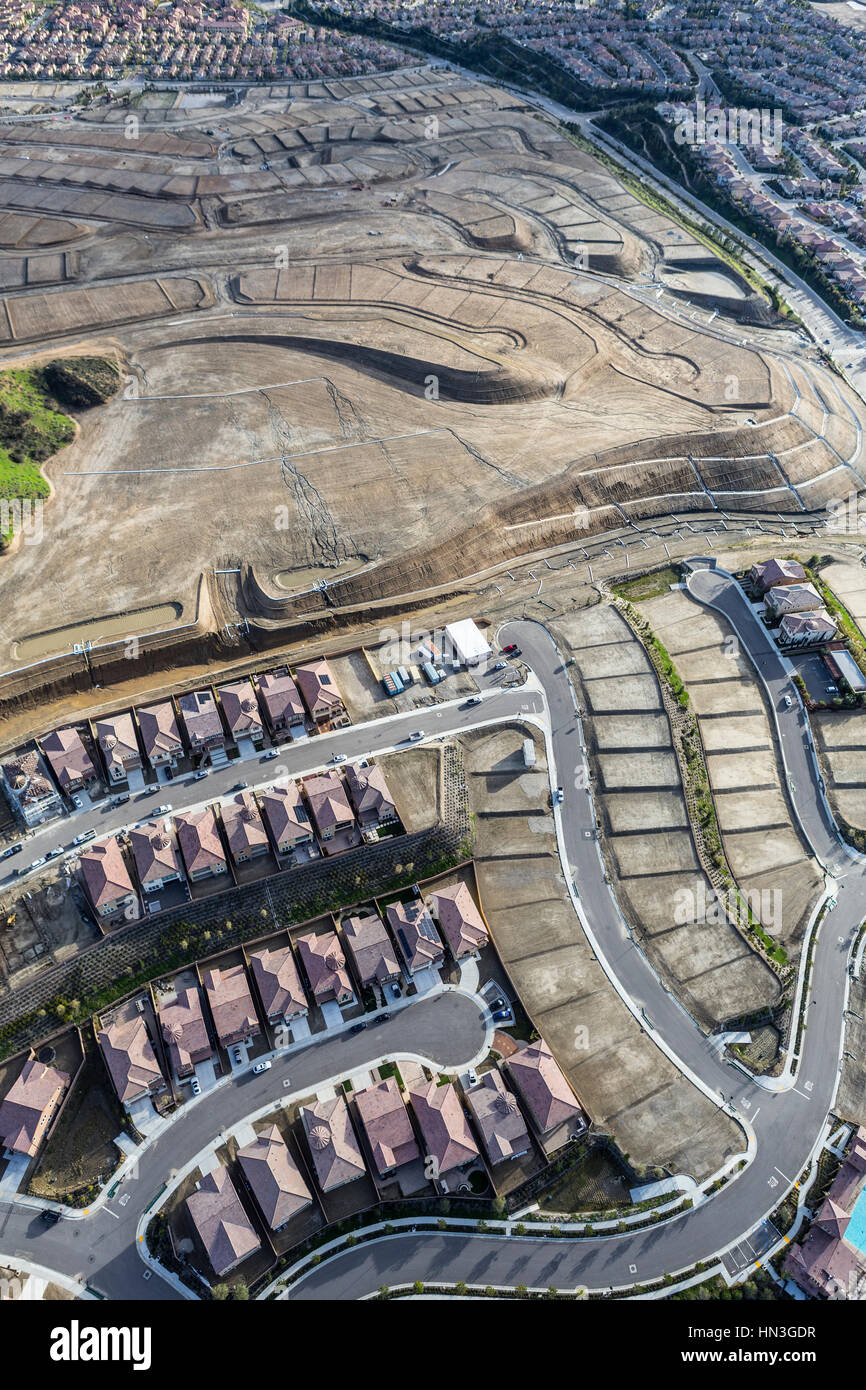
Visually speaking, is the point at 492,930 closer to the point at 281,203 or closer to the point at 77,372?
the point at 77,372

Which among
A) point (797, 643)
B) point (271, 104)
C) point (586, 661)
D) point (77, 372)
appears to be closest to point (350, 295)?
point (77, 372)

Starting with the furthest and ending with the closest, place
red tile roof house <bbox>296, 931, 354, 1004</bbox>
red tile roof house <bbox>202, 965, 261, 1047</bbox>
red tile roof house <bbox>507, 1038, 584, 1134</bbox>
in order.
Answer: red tile roof house <bbox>296, 931, 354, 1004</bbox>, red tile roof house <bbox>202, 965, 261, 1047</bbox>, red tile roof house <bbox>507, 1038, 584, 1134</bbox>

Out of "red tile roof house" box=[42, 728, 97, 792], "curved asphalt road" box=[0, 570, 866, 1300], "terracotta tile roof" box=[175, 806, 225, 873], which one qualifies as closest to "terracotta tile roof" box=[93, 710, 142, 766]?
"red tile roof house" box=[42, 728, 97, 792]

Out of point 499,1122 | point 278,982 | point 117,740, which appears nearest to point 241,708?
point 117,740

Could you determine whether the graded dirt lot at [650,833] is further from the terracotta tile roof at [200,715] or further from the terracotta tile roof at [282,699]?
the terracotta tile roof at [200,715]

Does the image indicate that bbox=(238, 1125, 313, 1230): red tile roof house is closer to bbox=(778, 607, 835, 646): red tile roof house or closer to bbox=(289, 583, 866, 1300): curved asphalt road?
bbox=(289, 583, 866, 1300): curved asphalt road

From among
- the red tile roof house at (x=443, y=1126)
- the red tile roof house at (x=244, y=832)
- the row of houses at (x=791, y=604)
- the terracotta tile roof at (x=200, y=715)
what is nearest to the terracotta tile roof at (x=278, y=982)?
the red tile roof house at (x=244, y=832)
